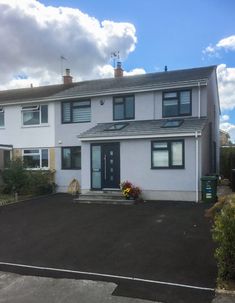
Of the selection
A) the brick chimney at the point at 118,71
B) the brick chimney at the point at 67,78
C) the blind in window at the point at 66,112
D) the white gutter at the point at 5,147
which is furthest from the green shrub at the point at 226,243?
the brick chimney at the point at 67,78

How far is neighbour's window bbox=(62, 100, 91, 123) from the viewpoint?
19516 mm

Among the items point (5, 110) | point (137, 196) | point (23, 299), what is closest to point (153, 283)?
point (23, 299)

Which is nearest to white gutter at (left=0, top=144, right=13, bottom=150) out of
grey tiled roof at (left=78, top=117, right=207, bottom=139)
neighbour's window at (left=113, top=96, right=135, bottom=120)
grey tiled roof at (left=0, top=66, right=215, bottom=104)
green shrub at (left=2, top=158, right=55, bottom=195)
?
green shrub at (left=2, top=158, right=55, bottom=195)

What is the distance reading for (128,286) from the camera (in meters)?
6.06

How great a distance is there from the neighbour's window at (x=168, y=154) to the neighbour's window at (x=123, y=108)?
3.05 m

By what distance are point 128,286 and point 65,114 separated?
1498 cm

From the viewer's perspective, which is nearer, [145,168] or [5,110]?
[145,168]

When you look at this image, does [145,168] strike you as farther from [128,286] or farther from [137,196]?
[128,286]

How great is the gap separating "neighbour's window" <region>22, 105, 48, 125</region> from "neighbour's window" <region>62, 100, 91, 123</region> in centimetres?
130

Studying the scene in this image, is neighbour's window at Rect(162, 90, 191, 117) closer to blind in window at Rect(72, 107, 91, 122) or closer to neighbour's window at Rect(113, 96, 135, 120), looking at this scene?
neighbour's window at Rect(113, 96, 135, 120)

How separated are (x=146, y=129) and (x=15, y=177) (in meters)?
7.25

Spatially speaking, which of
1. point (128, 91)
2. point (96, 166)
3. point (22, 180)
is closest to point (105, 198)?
point (96, 166)

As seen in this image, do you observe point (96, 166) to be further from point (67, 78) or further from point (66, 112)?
point (67, 78)

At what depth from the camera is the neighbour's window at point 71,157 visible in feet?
64.0
